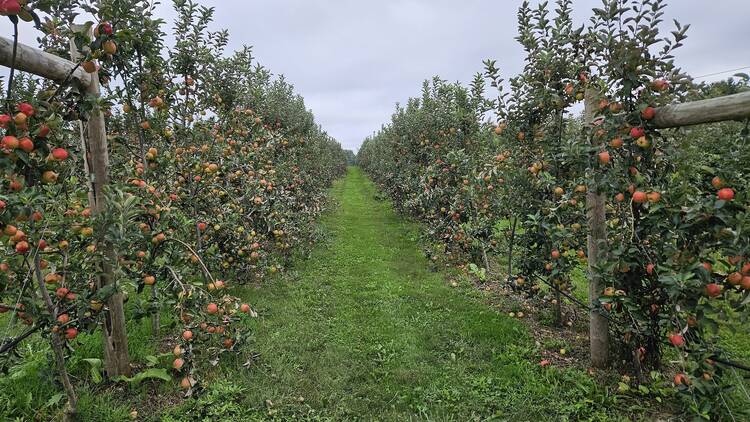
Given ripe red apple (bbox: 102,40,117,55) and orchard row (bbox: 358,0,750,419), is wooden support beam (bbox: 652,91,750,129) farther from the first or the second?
ripe red apple (bbox: 102,40,117,55)

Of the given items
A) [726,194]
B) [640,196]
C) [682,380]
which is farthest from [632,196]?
[682,380]

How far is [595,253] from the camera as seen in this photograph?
3875mm

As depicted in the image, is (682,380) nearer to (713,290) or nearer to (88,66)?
(713,290)

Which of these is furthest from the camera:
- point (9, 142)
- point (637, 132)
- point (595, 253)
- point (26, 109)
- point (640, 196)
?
point (595, 253)

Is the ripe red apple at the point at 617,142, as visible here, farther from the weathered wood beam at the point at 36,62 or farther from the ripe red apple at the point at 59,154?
the weathered wood beam at the point at 36,62

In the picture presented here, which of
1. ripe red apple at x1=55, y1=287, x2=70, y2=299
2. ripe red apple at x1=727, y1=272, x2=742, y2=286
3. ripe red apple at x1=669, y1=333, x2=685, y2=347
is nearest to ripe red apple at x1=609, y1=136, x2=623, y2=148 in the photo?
ripe red apple at x1=727, y1=272, x2=742, y2=286

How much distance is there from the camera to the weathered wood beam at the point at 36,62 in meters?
2.24

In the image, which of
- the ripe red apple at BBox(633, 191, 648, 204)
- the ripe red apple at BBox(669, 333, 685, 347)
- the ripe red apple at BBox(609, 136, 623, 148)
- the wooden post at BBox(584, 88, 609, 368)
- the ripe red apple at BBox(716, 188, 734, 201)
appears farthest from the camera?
the wooden post at BBox(584, 88, 609, 368)

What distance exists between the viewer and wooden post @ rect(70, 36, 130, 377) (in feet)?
10.0

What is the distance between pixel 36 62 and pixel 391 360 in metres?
→ 3.97

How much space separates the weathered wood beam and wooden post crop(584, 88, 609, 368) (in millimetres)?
4149

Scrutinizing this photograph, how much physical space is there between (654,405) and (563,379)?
724mm

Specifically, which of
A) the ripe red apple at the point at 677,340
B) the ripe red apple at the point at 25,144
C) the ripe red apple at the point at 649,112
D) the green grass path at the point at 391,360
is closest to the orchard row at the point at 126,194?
the ripe red apple at the point at 25,144

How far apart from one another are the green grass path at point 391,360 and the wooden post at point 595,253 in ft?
1.26
